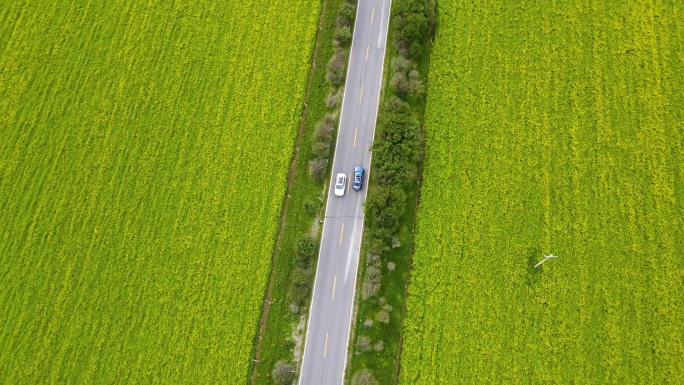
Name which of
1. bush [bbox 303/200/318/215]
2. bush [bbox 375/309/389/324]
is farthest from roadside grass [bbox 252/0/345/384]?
bush [bbox 375/309/389/324]

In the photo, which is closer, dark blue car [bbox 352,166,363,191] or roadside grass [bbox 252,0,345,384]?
roadside grass [bbox 252,0,345,384]

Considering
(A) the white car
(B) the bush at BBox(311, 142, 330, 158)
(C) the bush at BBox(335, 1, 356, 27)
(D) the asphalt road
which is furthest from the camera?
(C) the bush at BBox(335, 1, 356, 27)

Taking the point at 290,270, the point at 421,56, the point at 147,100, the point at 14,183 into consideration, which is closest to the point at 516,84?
the point at 421,56

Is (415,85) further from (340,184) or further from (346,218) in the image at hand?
(346,218)

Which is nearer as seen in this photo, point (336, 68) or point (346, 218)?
point (346, 218)

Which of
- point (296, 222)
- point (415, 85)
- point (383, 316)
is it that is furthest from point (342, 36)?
point (383, 316)

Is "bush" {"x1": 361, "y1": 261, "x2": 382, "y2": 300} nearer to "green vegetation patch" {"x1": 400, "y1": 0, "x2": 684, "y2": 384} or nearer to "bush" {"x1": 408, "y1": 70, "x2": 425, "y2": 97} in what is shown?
"green vegetation patch" {"x1": 400, "y1": 0, "x2": 684, "y2": 384}
